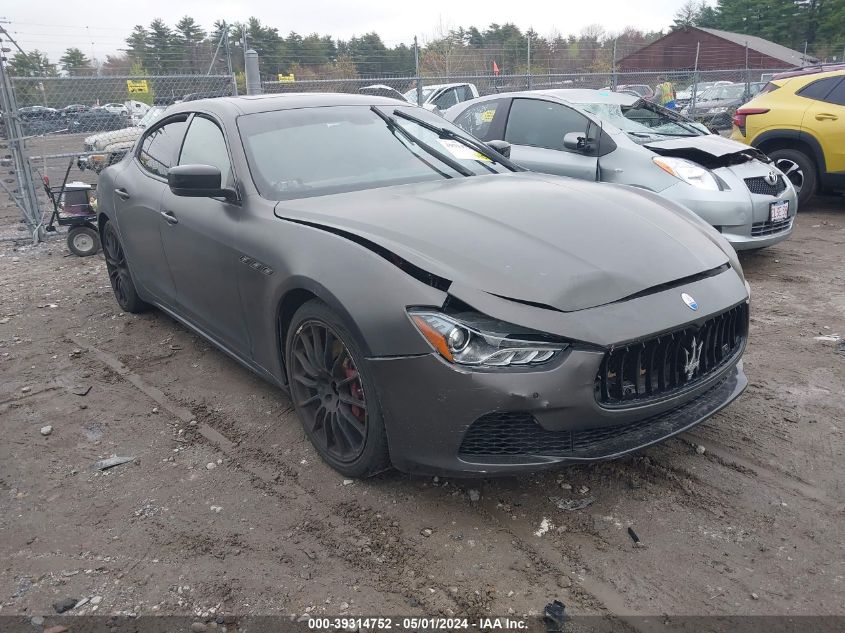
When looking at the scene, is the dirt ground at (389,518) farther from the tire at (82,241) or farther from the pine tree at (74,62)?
the pine tree at (74,62)

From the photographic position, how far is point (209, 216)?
11.6 feet

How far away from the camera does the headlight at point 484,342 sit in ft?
7.66

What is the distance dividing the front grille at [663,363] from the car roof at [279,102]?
7.64 feet

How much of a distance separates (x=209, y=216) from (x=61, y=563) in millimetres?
1770

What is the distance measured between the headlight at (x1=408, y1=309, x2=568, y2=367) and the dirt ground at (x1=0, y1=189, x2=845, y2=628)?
2.28ft

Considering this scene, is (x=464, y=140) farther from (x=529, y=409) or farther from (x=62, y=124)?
(x=62, y=124)

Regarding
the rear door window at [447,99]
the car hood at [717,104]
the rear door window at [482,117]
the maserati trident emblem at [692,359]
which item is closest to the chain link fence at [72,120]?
the rear door window at [447,99]

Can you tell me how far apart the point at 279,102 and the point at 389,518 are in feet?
7.84

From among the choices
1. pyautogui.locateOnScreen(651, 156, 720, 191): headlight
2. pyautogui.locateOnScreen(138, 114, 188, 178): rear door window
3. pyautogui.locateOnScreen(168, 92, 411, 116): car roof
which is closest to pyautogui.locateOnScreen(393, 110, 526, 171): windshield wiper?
pyautogui.locateOnScreen(168, 92, 411, 116): car roof

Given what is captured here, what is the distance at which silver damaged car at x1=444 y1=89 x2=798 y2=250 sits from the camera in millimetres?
5676

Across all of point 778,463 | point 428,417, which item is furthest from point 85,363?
point 778,463

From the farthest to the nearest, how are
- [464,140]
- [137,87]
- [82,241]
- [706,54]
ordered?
[706,54], [137,87], [82,241], [464,140]

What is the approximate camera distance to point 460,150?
3.96 meters

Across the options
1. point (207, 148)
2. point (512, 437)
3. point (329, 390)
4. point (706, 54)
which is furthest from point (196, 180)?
point (706, 54)
